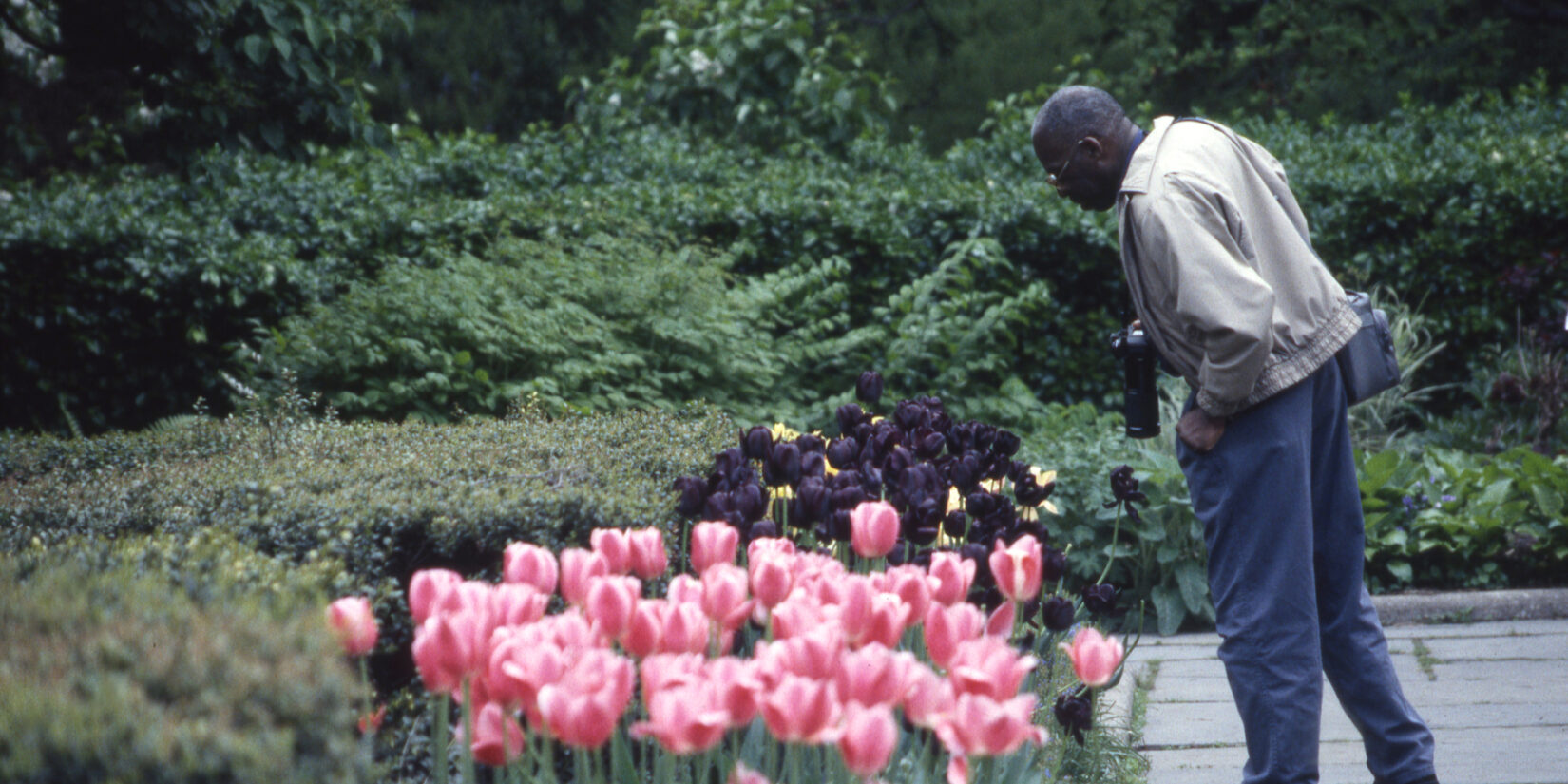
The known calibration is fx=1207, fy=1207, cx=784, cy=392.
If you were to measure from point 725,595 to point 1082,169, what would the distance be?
5.02 feet

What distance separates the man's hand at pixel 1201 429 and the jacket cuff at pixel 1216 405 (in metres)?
0.04

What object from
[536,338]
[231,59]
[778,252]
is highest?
[231,59]

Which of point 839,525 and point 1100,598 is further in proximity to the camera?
point 1100,598

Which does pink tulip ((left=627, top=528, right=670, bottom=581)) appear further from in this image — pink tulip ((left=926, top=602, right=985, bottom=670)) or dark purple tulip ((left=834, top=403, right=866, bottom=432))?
dark purple tulip ((left=834, top=403, right=866, bottom=432))

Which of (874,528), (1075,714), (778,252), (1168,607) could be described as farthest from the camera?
(778,252)

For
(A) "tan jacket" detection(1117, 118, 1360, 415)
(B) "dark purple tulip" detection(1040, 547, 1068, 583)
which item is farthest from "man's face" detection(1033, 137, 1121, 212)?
(B) "dark purple tulip" detection(1040, 547, 1068, 583)

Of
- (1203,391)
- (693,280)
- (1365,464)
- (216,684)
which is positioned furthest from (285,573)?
(1365,464)

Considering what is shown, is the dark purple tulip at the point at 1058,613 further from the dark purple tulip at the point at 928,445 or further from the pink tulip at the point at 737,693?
the pink tulip at the point at 737,693

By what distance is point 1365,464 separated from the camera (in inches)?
201

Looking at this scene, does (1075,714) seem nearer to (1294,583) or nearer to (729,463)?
(1294,583)

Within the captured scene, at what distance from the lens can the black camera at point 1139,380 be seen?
9.48 ft

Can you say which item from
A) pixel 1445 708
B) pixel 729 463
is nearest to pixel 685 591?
pixel 729 463

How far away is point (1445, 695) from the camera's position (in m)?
3.67

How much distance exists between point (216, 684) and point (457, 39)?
56.2 ft
